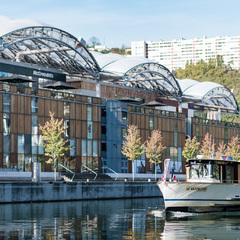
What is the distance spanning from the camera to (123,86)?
110 metres

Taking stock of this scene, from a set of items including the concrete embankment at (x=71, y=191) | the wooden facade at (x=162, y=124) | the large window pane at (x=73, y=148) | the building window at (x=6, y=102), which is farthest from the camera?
the wooden facade at (x=162, y=124)

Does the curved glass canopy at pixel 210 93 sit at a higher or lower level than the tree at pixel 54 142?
higher

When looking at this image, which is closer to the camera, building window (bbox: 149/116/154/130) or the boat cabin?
the boat cabin

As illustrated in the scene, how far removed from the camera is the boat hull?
1759 inches

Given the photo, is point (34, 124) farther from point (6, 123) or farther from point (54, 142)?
point (54, 142)

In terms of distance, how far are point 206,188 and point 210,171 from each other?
1805 millimetres

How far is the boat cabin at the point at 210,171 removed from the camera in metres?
46.6

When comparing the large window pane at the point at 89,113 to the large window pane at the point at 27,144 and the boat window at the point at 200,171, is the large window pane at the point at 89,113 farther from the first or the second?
the boat window at the point at 200,171

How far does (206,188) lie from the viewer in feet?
149

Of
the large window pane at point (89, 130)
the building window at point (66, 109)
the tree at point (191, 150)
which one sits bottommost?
the tree at point (191, 150)

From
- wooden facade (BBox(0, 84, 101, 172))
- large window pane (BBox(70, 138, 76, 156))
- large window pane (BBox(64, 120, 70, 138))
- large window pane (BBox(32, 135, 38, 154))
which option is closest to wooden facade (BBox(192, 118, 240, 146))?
wooden facade (BBox(0, 84, 101, 172))

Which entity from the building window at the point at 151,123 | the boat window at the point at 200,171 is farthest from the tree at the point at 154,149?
the boat window at the point at 200,171

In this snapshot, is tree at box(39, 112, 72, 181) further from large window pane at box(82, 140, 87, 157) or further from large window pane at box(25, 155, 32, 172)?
large window pane at box(82, 140, 87, 157)

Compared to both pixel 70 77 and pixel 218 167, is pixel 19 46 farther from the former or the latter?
pixel 218 167
